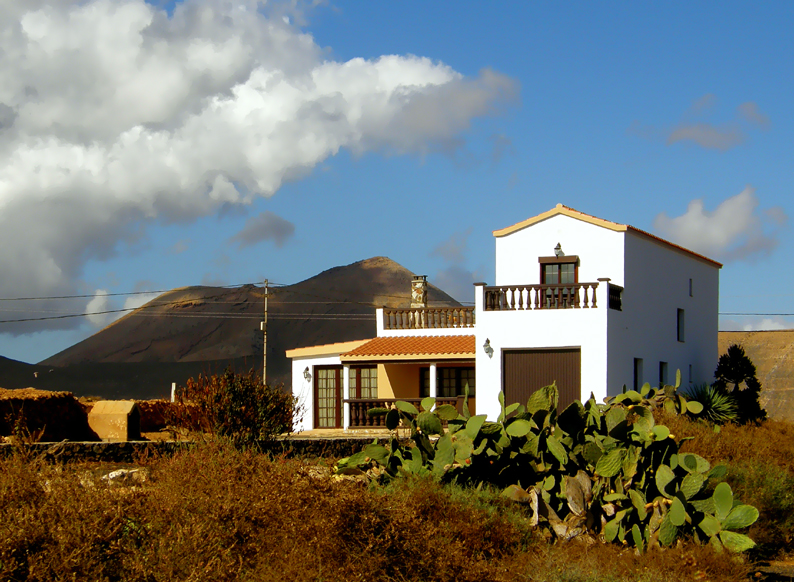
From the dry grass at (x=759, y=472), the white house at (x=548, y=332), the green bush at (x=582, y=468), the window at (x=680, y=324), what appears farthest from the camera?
the window at (x=680, y=324)

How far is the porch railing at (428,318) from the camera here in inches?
1182

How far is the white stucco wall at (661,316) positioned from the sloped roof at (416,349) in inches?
204

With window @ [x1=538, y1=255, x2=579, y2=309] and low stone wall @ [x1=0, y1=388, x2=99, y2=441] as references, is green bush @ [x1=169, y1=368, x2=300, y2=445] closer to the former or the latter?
low stone wall @ [x1=0, y1=388, x2=99, y2=441]

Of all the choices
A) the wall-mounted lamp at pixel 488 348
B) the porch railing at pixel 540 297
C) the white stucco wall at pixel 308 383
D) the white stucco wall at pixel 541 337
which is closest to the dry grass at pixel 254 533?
the white stucco wall at pixel 541 337

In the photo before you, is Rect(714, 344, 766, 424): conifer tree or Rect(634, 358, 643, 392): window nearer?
Rect(634, 358, 643, 392): window

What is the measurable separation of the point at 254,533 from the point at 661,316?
2191cm

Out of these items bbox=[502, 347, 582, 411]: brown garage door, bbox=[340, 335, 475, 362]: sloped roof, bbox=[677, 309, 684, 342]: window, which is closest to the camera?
bbox=[502, 347, 582, 411]: brown garage door

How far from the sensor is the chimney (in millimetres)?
33812

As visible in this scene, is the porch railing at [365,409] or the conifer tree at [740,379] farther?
the conifer tree at [740,379]

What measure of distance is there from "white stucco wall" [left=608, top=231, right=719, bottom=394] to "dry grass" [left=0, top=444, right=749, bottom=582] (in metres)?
14.4

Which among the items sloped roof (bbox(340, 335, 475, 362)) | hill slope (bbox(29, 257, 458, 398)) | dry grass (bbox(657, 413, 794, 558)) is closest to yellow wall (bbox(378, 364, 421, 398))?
sloped roof (bbox(340, 335, 475, 362))

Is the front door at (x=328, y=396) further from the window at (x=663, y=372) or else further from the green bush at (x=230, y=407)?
the green bush at (x=230, y=407)

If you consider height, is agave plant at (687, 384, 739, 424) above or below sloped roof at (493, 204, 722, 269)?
below

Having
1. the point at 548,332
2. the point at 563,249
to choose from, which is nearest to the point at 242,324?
the point at 563,249
